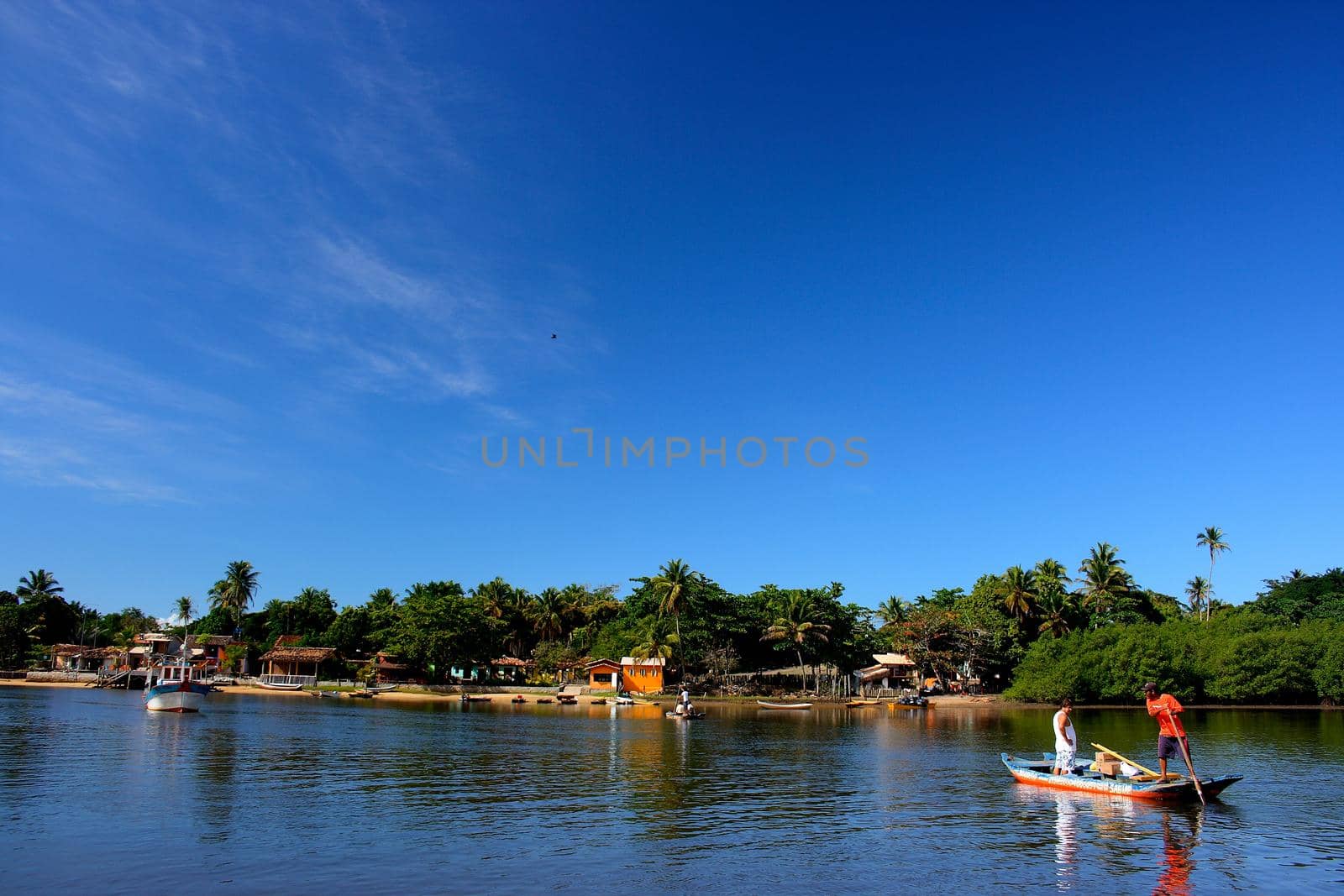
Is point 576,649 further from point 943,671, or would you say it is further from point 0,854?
point 0,854

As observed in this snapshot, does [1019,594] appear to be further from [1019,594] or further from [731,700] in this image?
[731,700]

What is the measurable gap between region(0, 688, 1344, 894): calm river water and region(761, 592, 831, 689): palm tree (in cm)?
4339

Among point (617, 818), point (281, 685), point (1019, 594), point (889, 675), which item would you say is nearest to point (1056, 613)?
point (1019, 594)

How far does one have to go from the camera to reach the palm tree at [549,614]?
108062 mm

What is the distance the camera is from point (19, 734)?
39.3m

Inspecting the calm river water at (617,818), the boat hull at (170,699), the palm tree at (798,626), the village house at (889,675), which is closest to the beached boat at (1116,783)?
the calm river water at (617,818)

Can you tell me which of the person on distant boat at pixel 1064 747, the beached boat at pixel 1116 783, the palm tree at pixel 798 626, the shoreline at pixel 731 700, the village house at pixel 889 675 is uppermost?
the palm tree at pixel 798 626

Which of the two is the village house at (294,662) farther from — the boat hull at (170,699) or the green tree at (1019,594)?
the green tree at (1019,594)

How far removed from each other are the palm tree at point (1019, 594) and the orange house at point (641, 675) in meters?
34.3

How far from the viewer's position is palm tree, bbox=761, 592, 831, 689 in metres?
86.9

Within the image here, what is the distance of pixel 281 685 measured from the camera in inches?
3632

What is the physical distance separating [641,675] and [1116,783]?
68.2m

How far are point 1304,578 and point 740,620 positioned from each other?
6564 cm

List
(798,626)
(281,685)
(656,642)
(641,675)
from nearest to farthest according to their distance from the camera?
(798,626)
(656,642)
(641,675)
(281,685)
